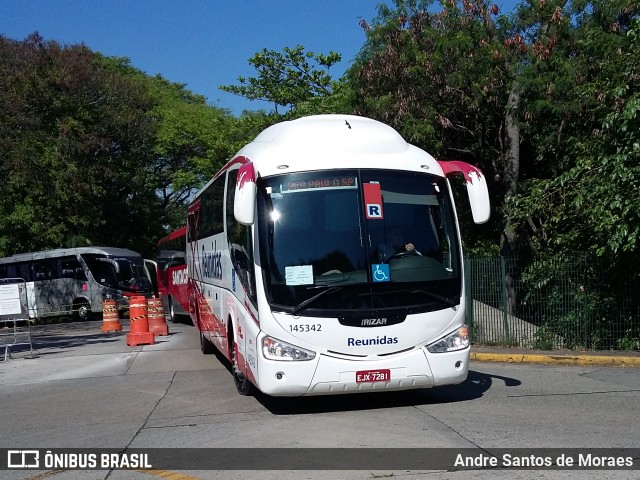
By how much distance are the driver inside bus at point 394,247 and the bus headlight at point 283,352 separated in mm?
1417

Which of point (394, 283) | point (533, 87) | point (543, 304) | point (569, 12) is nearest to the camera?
point (394, 283)

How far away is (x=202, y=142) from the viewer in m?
45.6

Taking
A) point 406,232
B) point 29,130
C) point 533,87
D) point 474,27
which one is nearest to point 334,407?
point 406,232

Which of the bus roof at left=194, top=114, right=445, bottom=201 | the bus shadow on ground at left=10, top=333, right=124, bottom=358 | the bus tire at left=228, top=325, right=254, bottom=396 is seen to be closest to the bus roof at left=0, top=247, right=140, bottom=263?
the bus shadow on ground at left=10, top=333, right=124, bottom=358

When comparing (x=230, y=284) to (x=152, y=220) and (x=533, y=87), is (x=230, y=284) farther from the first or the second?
(x=152, y=220)

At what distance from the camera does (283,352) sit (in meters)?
8.51

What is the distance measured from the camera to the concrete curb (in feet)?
43.7

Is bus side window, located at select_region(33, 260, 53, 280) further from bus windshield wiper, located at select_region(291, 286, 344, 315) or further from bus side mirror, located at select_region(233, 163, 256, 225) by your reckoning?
bus windshield wiper, located at select_region(291, 286, 344, 315)

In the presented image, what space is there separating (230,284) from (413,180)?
3298mm

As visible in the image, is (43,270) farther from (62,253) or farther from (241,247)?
(241,247)

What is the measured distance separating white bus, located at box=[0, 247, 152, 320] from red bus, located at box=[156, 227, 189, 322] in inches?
155

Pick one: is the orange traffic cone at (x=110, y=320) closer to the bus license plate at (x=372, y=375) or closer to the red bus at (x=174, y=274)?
the red bus at (x=174, y=274)

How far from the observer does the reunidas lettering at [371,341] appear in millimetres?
8523

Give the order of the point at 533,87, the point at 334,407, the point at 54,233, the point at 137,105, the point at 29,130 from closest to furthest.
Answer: the point at 334,407 → the point at 533,87 → the point at 29,130 → the point at 54,233 → the point at 137,105
